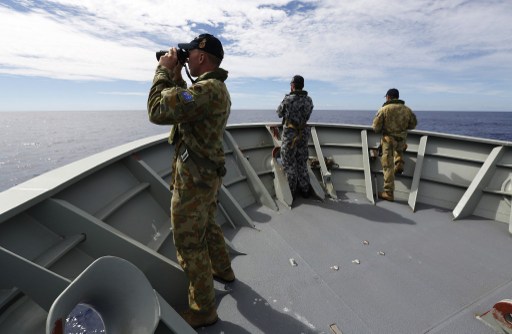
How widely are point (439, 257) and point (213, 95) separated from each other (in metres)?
3.33

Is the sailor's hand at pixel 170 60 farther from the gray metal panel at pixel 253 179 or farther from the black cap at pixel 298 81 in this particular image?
the black cap at pixel 298 81

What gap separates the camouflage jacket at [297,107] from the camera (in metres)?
4.94

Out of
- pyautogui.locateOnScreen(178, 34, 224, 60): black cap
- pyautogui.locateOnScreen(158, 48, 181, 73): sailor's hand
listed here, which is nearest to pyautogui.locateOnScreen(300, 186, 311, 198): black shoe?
pyautogui.locateOnScreen(178, 34, 224, 60): black cap

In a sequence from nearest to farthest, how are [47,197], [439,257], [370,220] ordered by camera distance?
1. [47,197]
2. [439,257]
3. [370,220]

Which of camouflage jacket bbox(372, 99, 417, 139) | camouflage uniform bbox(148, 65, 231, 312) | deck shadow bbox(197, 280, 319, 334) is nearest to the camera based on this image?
camouflage uniform bbox(148, 65, 231, 312)

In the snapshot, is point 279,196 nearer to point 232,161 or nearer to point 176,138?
point 232,161

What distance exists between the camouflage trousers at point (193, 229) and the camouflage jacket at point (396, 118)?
4307 millimetres

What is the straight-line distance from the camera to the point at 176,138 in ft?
7.55

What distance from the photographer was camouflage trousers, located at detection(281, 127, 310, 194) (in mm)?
5094

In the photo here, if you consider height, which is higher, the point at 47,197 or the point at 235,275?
the point at 47,197

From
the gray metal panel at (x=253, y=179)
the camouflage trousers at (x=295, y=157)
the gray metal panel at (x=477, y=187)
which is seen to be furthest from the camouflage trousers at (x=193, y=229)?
the gray metal panel at (x=477, y=187)

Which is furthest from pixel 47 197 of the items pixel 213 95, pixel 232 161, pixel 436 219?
pixel 436 219

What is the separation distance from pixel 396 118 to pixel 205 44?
442 centimetres

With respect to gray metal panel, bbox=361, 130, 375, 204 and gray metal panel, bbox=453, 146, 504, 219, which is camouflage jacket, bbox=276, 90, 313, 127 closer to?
gray metal panel, bbox=361, 130, 375, 204
